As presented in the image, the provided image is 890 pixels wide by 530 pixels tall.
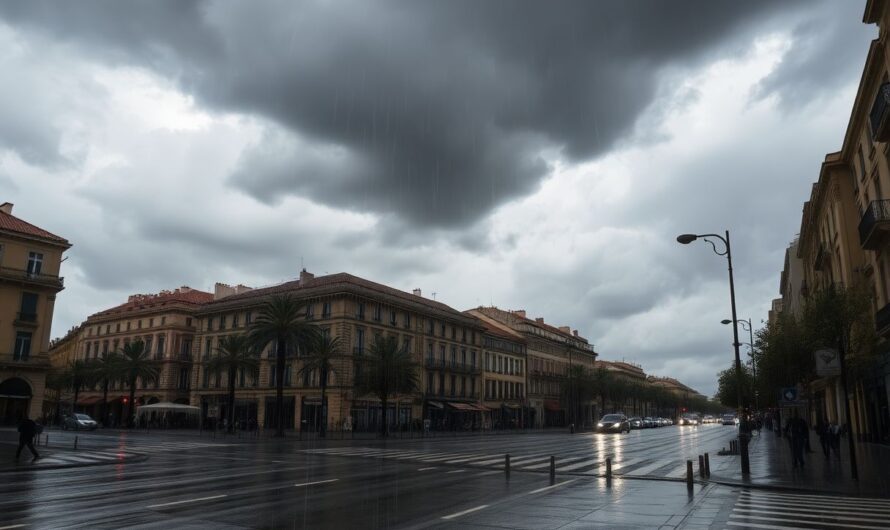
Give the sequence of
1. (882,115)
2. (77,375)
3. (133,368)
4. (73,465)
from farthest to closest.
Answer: (77,375), (133,368), (882,115), (73,465)

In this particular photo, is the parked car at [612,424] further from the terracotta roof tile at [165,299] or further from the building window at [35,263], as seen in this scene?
the building window at [35,263]

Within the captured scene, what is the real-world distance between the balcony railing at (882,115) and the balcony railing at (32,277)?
205ft

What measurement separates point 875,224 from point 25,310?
6320cm

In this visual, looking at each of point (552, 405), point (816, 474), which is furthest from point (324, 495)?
point (552, 405)

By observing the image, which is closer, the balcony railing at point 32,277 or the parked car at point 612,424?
the balcony railing at point 32,277

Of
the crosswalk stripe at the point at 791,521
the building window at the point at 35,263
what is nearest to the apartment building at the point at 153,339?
the building window at the point at 35,263

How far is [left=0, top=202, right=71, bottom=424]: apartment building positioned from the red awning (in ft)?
220

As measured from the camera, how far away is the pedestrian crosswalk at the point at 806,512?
10.8 meters

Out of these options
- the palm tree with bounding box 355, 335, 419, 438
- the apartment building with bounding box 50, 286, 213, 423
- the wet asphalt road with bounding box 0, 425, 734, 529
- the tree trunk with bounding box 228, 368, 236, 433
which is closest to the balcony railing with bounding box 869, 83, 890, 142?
the wet asphalt road with bounding box 0, 425, 734, 529

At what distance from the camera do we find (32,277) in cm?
5612

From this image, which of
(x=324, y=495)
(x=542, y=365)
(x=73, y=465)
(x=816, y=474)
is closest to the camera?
(x=324, y=495)

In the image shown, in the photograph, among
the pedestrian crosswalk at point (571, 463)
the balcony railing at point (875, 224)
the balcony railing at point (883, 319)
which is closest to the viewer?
the pedestrian crosswalk at point (571, 463)

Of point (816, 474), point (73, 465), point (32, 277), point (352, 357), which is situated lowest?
point (73, 465)

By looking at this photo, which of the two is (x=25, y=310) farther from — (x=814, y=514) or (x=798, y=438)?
(x=814, y=514)
